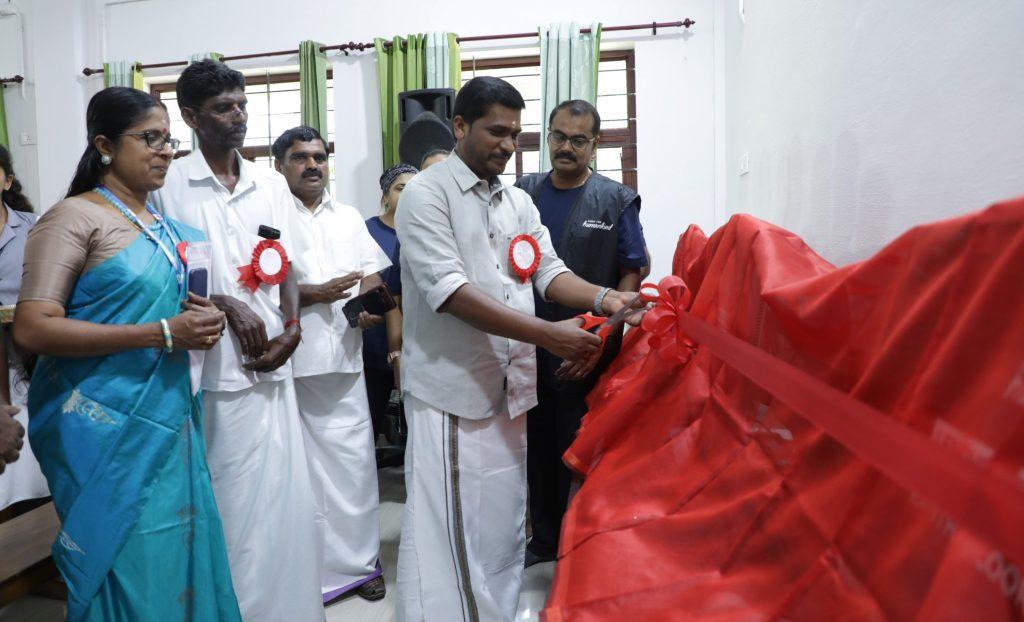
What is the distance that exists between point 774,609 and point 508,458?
1.10 meters

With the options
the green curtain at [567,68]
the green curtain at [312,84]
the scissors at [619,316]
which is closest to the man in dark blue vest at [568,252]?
the scissors at [619,316]

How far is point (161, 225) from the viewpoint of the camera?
1.50 m

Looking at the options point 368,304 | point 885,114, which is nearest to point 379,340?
point 368,304

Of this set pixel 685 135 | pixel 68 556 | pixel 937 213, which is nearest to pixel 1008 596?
pixel 937 213

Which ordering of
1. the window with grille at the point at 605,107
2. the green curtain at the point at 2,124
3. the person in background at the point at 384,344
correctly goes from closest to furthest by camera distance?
the person in background at the point at 384,344
the window with grille at the point at 605,107
the green curtain at the point at 2,124

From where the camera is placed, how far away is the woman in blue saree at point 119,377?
1330 millimetres

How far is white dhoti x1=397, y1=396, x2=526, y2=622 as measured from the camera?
5.11ft

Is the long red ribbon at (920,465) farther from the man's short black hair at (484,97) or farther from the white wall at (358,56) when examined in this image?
the white wall at (358,56)

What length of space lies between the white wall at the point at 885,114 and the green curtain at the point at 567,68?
2.58 metres

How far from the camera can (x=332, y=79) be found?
16.4ft

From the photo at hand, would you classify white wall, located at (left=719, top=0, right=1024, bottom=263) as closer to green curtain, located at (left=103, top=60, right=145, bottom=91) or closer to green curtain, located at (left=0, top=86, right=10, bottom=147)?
green curtain, located at (left=103, top=60, right=145, bottom=91)

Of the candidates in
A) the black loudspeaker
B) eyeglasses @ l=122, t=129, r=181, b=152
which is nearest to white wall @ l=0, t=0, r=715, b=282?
the black loudspeaker

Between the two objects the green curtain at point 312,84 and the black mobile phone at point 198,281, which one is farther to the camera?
the green curtain at point 312,84

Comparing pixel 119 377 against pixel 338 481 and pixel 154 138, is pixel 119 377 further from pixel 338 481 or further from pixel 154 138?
pixel 338 481
